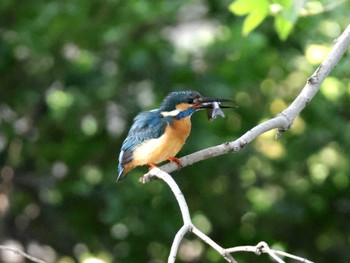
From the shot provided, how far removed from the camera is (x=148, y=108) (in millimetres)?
5262

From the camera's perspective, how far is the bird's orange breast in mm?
3371

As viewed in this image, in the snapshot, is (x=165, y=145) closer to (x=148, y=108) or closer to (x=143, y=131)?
(x=143, y=131)

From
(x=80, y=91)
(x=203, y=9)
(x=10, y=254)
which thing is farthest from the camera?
(x=10, y=254)

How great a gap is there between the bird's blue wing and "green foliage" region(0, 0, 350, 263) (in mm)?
1444

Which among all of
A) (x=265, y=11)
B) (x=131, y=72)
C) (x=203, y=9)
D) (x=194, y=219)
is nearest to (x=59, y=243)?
(x=194, y=219)

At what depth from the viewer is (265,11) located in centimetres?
296

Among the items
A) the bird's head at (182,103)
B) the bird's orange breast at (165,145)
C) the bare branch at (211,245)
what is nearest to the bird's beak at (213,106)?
the bird's head at (182,103)

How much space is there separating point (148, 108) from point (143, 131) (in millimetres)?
1820

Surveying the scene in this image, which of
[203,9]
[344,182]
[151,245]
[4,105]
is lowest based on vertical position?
[151,245]

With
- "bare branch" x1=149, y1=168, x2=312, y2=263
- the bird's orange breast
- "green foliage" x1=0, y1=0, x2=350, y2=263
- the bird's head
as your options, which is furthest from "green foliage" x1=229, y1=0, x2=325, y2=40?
"green foliage" x1=0, y1=0, x2=350, y2=263

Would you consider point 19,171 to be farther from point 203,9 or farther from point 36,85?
point 203,9

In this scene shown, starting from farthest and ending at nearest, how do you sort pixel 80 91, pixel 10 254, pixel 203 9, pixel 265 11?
pixel 10 254, pixel 203 9, pixel 80 91, pixel 265 11

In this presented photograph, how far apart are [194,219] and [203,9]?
1341mm

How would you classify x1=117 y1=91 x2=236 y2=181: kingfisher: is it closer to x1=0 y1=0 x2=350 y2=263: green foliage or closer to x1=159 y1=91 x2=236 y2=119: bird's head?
x1=159 y1=91 x2=236 y2=119: bird's head
